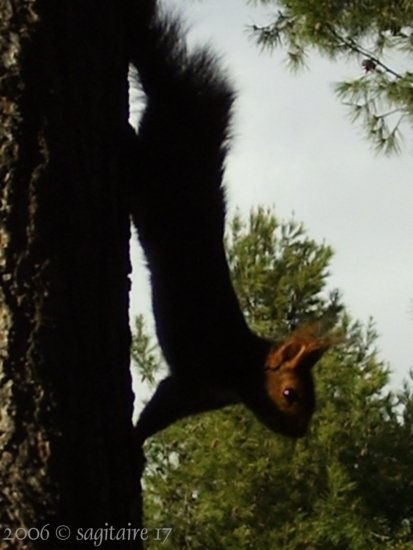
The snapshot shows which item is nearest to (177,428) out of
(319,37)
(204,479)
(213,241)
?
(204,479)

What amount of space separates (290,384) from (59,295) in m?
1.78

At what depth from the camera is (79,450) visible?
177 cm

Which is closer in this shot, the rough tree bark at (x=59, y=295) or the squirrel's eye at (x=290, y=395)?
the rough tree bark at (x=59, y=295)

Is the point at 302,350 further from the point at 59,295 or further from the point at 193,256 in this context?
the point at 59,295

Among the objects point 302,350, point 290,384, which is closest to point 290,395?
point 290,384

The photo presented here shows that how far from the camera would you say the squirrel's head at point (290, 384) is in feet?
11.4

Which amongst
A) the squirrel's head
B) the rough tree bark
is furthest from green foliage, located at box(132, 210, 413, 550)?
the rough tree bark

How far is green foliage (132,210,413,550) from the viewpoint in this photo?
17.6 ft
